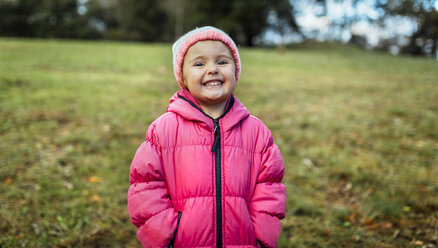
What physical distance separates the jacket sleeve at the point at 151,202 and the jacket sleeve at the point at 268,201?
1.54 feet

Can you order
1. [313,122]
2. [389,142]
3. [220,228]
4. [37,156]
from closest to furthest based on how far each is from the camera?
[220,228]
[37,156]
[389,142]
[313,122]

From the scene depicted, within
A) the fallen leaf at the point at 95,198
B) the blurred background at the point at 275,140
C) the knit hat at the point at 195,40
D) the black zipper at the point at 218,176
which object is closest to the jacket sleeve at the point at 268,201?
the black zipper at the point at 218,176

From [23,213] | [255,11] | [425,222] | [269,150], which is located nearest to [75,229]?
[23,213]

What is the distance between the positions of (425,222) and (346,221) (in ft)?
2.43

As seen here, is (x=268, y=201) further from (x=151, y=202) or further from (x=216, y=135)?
(x=151, y=202)

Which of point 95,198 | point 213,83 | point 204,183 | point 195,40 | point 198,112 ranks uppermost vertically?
point 195,40

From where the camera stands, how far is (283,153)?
15.1ft

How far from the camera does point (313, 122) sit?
5668mm

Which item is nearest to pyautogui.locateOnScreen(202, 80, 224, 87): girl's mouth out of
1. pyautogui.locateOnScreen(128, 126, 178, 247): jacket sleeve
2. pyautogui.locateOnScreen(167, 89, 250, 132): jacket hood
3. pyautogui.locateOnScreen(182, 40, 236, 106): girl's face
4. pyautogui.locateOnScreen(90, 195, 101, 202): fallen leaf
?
pyautogui.locateOnScreen(182, 40, 236, 106): girl's face

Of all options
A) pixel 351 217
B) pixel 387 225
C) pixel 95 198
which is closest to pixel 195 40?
pixel 95 198

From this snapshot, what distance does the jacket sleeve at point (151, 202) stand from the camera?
1.62 metres

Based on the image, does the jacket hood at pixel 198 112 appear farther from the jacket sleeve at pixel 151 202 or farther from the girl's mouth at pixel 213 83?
the jacket sleeve at pixel 151 202

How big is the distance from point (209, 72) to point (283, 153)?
313cm

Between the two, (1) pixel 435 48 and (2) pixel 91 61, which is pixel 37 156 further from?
(1) pixel 435 48
